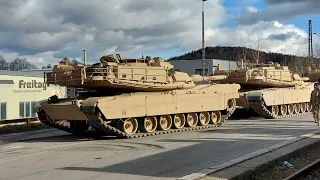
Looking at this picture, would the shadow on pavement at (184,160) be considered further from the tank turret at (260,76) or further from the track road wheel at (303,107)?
the track road wheel at (303,107)

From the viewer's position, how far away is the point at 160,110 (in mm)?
17750

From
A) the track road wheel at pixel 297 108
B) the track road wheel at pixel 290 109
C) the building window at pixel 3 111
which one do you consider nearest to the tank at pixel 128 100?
the building window at pixel 3 111

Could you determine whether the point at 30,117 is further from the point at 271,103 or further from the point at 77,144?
the point at 271,103

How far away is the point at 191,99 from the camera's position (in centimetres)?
1934

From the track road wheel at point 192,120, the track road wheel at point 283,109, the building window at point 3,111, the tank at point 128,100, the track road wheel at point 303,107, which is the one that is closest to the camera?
the tank at point 128,100

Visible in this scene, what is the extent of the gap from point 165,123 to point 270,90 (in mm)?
9653

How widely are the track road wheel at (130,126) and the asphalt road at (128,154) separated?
2.42 ft

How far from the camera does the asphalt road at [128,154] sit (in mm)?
9688

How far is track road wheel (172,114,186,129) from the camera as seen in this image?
739 inches

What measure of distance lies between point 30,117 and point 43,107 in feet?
26.5

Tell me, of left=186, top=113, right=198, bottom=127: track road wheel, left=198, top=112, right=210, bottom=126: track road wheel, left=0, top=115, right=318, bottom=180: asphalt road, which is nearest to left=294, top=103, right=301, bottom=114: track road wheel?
left=198, top=112, right=210, bottom=126: track road wheel

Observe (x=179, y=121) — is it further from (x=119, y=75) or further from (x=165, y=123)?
(x=119, y=75)

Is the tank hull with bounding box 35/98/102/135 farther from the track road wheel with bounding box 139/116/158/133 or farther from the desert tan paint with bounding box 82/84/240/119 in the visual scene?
the track road wheel with bounding box 139/116/158/133

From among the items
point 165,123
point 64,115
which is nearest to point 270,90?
point 165,123
